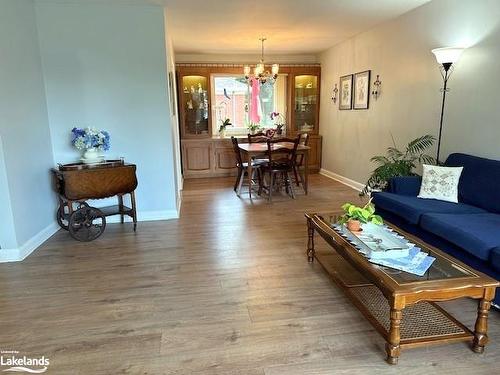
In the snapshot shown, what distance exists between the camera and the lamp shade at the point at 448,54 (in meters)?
3.17

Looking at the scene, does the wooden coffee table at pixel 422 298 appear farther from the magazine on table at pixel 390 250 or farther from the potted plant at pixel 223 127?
the potted plant at pixel 223 127

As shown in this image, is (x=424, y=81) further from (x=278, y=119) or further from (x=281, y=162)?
(x=278, y=119)

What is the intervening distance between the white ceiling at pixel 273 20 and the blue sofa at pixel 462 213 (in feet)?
6.56

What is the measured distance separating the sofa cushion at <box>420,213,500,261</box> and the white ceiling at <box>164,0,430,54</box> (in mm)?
2469

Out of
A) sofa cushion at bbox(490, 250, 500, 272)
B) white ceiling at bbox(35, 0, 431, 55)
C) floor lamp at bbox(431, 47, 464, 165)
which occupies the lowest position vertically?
sofa cushion at bbox(490, 250, 500, 272)

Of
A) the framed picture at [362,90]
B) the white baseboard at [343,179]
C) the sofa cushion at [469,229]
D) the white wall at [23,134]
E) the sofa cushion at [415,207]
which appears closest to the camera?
the sofa cushion at [469,229]

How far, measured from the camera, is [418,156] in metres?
4.05

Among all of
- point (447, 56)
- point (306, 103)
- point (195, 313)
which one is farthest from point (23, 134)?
point (306, 103)

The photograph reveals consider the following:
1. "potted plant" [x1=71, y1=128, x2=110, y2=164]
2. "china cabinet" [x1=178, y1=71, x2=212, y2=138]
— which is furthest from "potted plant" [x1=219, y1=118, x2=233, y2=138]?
"potted plant" [x1=71, y1=128, x2=110, y2=164]

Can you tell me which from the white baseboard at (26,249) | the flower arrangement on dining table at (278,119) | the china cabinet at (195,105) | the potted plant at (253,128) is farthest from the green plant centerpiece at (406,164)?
the china cabinet at (195,105)

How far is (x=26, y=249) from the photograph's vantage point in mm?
3096

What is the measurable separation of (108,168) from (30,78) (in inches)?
44.9

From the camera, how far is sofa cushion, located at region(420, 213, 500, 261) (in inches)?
83.3

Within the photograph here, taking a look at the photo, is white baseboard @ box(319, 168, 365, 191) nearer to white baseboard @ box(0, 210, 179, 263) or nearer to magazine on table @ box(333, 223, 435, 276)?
white baseboard @ box(0, 210, 179, 263)
